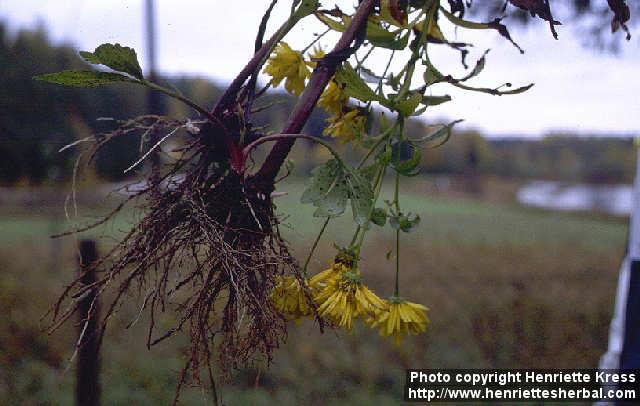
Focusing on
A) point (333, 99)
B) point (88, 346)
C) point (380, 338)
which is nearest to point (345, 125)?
point (333, 99)

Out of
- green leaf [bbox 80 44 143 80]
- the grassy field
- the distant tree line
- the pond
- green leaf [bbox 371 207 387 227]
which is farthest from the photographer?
the pond

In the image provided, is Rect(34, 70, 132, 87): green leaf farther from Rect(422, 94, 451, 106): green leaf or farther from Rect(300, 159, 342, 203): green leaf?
Rect(422, 94, 451, 106): green leaf

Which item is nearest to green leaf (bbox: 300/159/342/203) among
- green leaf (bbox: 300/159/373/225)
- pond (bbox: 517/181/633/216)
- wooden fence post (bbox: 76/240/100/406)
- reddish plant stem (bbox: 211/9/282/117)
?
green leaf (bbox: 300/159/373/225)

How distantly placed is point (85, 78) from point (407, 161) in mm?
310

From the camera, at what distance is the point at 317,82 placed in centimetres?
56

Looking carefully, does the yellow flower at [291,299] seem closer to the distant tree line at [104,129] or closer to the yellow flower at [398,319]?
the yellow flower at [398,319]

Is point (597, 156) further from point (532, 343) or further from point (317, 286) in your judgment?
point (317, 286)

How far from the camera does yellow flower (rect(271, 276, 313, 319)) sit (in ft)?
2.07

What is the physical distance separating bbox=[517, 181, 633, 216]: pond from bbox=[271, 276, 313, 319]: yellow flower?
1060 centimetres

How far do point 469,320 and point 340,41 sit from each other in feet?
14.4

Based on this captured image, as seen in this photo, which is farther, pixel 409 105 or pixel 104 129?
pixel 104 129

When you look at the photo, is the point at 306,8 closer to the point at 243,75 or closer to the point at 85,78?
the point at 243,75

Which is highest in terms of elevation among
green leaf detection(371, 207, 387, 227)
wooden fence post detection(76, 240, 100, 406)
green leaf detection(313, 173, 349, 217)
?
green leaf detection(313, 173, 349, 217)

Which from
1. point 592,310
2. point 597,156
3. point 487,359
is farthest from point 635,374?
point 597,156
